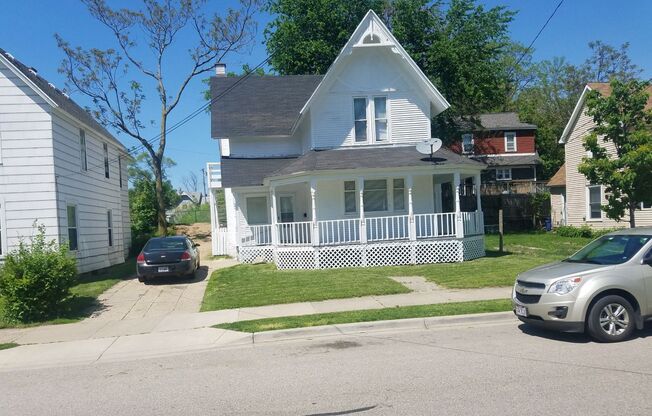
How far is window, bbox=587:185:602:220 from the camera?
27.7 metres

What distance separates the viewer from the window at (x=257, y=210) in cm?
2170

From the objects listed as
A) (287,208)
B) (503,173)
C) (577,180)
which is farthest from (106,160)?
(503,173)

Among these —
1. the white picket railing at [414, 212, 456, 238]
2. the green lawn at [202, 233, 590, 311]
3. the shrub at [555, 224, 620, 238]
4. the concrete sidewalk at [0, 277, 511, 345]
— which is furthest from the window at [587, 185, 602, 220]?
the concrete sidewalk at [0, 277, 511, 345]

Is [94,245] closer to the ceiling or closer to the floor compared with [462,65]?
closer to the floor

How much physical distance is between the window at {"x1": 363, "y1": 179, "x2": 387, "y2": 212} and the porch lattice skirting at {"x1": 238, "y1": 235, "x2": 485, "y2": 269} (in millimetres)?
2562

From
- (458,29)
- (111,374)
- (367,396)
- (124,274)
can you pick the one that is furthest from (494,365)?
(458,29)

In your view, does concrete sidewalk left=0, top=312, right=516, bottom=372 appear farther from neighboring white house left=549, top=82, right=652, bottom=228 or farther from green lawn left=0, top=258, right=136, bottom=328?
neighboring white house left=549, top=82, right=652, bottom=228

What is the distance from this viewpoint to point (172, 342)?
8.98m

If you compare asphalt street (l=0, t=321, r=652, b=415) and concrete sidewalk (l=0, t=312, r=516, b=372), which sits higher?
asphalt street (l=0, t=321, r=652, b=415)

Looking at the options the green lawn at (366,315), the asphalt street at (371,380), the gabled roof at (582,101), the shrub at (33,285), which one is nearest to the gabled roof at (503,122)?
the gabled roof at (582,101)

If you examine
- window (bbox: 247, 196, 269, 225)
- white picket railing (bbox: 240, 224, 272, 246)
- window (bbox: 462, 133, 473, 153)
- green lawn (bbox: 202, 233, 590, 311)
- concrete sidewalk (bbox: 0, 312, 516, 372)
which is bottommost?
concrete sidewalk (bbox: 0, 312, 516, 372)

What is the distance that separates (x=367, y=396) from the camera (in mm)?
5645

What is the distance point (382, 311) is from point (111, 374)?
498 cm

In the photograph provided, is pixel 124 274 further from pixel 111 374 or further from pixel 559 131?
pixel 559 131
